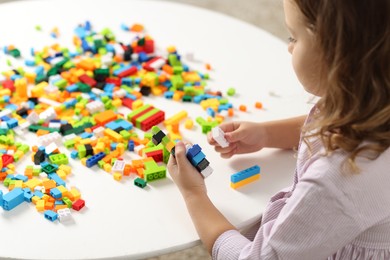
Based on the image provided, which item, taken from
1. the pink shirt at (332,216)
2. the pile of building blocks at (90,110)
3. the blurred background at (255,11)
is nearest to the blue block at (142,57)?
the pile of building blocks at (90,110)

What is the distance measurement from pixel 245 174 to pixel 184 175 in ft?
0.36

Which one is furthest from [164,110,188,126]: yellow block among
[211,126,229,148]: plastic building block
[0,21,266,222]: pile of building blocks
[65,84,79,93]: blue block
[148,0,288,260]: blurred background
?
[148,0,288,260]: blurred background

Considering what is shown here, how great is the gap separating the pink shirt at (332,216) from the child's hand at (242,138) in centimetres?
22

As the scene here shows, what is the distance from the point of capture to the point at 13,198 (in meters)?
0.88

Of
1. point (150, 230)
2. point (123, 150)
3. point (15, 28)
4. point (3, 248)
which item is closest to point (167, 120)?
point (123, 150)

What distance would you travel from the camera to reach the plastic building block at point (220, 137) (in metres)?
0.99

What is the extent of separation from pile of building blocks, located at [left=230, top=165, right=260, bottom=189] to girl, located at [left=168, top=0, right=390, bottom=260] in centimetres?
13

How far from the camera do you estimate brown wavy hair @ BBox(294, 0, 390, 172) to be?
676 millimetres

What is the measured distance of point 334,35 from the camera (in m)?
0.70

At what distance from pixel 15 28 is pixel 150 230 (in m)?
0.76

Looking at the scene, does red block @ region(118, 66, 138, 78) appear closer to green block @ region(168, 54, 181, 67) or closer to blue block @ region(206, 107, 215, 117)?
green block @ region(168, 54, 181, 67)

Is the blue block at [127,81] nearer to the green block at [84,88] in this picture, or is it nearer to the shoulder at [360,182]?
the green block at [84,88]

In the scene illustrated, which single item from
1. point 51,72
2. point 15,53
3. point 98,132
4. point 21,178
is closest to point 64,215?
point 21,178

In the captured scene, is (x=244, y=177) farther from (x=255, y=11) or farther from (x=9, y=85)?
(x=255, y=11)
